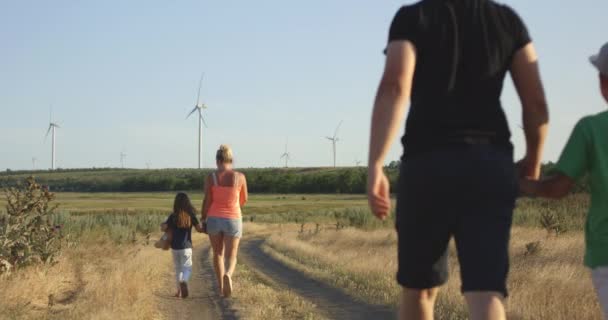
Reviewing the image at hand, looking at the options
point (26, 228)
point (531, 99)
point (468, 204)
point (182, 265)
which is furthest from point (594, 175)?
point (26, 228)

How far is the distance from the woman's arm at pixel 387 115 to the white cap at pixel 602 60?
1136mm

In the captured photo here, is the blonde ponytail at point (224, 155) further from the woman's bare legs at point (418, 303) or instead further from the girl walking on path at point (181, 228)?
the woman's bare legs at point (418, 303)

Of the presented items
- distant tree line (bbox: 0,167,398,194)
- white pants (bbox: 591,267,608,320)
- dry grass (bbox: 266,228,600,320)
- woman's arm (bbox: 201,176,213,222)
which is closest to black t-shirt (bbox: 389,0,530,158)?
white pants (bbox: 591,267,608,320)

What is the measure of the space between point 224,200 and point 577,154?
7.98 metres

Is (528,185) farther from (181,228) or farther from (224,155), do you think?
(181,228)

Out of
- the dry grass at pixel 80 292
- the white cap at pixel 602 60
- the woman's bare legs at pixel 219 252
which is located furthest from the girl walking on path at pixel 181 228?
the white cap at pixel 602 60

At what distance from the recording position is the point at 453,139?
402 cm

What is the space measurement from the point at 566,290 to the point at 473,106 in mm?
7438

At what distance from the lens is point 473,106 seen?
4074 mm

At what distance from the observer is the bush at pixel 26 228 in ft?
50.0

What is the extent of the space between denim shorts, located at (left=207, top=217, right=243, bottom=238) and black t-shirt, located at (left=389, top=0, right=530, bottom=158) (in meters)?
8.07

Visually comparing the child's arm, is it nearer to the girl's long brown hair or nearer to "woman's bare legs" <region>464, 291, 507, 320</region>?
"woman's bare legs" <region>464, 291, 507, 320</region>

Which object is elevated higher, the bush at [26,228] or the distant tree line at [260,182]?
the distant tree line at [260,182]

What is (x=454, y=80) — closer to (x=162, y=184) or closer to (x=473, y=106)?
(x=473, y=106)
